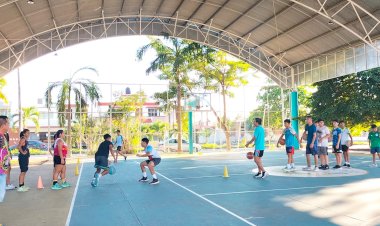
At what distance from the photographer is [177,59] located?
108ft

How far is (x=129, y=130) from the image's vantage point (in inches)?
1188

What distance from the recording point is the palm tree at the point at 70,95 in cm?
2795

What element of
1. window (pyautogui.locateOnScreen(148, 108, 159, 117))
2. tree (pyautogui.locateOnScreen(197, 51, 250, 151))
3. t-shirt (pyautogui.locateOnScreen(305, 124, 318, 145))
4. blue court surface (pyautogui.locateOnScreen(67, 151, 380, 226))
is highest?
tree (pyautogui.locateOnScreen(197, 51, 250, 151))

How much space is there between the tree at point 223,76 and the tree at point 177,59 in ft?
5.20

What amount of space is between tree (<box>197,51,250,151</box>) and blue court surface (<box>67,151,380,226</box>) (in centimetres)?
2249

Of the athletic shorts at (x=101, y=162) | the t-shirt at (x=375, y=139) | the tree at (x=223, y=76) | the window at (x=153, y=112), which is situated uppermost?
the tree at (x=223, y=76)

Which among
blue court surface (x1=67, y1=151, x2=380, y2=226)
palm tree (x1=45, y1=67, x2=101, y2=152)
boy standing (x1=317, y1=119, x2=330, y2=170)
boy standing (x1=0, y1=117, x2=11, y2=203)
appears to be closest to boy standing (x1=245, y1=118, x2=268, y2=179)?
blue court surface (x1=67, y1=151, x2=380, y2=226)

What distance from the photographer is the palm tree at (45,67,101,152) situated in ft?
91.7

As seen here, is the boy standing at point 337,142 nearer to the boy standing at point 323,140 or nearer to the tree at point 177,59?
the boy standing at point 323,140

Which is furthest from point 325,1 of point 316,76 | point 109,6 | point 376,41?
point 109,6

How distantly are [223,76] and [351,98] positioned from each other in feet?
41.5

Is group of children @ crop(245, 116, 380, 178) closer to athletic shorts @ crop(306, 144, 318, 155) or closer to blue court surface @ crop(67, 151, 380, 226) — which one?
athletic shorts @ crop(306, 144, 318, 155)

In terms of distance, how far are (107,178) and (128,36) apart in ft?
54.6

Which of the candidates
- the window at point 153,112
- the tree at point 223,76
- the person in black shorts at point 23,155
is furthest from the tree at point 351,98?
the person in black shorts at point 23,155
